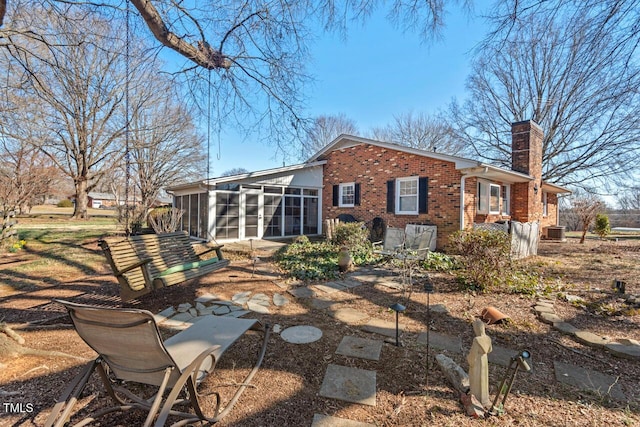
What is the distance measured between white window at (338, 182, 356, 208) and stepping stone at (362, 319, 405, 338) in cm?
838

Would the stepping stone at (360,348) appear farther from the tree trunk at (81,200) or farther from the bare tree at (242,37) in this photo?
the tree trunk at (81,200)

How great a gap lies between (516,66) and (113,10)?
20322 millimetres

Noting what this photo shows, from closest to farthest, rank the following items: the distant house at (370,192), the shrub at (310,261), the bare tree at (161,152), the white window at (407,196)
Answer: the shrub at (310,261) → the distant house at (370,192) → the white window at (407,196) → the bare tree at (161,152)

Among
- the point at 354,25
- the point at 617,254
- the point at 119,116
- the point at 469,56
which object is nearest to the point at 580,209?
the point at 617,254

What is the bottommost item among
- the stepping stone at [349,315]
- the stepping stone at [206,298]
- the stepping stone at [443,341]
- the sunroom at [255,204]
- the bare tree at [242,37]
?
the stepping stone at [443,341]

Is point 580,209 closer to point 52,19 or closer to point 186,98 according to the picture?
point 186,98

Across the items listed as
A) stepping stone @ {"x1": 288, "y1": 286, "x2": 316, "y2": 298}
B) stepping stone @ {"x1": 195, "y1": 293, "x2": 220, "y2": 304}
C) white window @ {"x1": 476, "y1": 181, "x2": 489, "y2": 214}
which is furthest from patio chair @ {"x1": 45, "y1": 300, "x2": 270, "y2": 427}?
white window @ {"x1": 476, "y1": 181, "x2": 489, "y2": 214}

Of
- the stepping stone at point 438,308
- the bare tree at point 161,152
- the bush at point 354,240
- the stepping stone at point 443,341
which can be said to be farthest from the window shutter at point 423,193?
the bare tree at point 161,152

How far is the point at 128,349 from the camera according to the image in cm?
162

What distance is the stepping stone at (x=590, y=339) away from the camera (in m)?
3.07

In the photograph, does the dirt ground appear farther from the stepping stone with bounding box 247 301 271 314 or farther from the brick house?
the brick house

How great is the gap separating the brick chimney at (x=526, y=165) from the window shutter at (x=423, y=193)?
13.4 feet

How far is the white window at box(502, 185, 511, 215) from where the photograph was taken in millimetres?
11227

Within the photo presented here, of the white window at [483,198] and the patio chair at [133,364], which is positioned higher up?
the white window at [483,198]
